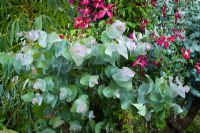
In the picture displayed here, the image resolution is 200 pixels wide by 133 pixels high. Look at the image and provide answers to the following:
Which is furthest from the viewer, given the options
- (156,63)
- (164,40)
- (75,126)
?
(156,63)

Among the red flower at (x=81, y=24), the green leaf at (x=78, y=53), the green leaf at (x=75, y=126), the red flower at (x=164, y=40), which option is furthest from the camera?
the red flower at (x=81, y=24)

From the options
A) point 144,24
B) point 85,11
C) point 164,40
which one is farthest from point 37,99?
point 144,24

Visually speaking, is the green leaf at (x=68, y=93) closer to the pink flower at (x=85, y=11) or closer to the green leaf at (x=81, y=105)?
the green leaf at (x=81, y=105)

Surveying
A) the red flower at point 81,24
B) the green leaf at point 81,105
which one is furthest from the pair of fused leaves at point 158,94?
the red flower at point 81,24

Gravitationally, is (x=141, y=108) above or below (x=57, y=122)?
above

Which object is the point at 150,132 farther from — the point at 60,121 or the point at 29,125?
the point at 60,121

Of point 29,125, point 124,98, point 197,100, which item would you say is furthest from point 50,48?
point 197,100

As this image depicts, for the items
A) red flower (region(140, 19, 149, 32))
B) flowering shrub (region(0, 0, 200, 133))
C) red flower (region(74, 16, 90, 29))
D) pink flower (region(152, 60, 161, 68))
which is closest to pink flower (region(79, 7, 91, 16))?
red flower (region(74, 16, 90, 29))

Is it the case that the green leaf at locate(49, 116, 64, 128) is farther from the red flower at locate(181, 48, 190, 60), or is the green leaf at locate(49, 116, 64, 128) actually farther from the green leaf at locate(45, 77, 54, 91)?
the red flower at locate(181, 48, 190, 60)

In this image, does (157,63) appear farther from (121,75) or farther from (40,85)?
(40,85)

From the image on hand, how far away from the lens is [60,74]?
173 cm

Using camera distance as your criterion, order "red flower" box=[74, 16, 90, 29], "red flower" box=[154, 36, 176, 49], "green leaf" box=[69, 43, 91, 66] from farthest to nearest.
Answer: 1. "red flower" box=[74, 16, 90, 29]
2. "red flower" box=[154, 36, 176, 49]
3. "green leaf" box=[69, 43, 91, 66]

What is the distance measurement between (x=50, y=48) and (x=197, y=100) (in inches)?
57.2

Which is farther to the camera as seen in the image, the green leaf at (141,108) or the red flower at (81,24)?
the red flower at (81,24)
